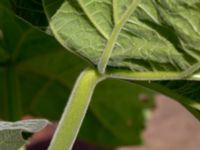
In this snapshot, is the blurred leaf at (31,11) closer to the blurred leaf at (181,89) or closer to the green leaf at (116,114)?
the blurred leaf at (181,89)

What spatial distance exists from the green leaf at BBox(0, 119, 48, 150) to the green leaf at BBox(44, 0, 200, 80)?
0.12 meters

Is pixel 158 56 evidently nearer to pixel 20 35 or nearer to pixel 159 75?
pixel 159 75

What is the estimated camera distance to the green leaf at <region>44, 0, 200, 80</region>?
26.9 inches

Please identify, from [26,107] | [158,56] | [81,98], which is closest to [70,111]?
[81,98]

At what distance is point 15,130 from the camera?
2.21 ft

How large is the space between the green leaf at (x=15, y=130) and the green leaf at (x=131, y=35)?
0.12 meters

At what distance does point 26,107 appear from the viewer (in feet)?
4.75

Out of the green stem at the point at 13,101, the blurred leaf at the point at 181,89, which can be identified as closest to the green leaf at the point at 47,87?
the green stem at the point at 13,101

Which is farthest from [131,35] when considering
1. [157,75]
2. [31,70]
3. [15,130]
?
[31,70]

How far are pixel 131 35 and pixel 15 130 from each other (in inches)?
7.1

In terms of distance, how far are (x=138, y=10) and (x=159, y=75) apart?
0.28 ft

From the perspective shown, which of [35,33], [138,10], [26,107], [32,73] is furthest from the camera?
[26,107]

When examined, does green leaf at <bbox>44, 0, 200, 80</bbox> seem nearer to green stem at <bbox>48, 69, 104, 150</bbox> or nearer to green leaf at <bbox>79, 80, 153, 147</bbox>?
green stem at <bbox>48, 69, 104, 150</bbox>

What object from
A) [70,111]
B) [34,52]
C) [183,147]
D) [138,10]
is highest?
[138,10]
